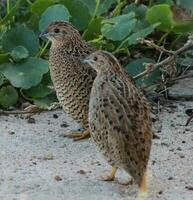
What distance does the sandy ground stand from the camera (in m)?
5.31

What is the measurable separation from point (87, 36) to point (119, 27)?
16.5 inches

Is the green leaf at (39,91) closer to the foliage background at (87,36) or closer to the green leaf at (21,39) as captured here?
the foliage background at (87,36)

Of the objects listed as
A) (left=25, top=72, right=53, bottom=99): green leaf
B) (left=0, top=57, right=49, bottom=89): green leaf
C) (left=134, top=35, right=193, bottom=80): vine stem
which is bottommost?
(left=25, top=72, right=53, bottom=99): green leaf

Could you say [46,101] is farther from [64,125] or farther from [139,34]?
[139,34]

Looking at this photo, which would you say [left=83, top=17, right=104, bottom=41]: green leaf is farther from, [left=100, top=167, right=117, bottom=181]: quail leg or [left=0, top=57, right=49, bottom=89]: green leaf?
[left=100, top=167, right=117, bottom=181]: quail leg

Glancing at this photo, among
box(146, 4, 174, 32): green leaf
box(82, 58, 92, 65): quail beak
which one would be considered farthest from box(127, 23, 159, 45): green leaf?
box(82, 58, 92, 65): quail beak

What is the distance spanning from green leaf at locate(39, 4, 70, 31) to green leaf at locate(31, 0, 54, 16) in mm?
172

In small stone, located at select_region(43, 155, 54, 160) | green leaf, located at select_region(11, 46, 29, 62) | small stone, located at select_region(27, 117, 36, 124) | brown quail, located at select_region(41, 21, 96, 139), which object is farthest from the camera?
green leaf, located at select_region(11, 46, 29, 62)

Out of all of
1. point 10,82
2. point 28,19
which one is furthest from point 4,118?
point 28,19

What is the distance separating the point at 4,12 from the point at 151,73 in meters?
1.53

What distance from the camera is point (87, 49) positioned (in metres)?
6.51

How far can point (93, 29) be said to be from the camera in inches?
290

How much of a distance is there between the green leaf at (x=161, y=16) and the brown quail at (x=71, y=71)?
2.60 ft

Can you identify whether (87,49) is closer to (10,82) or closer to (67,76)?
(67,76)
